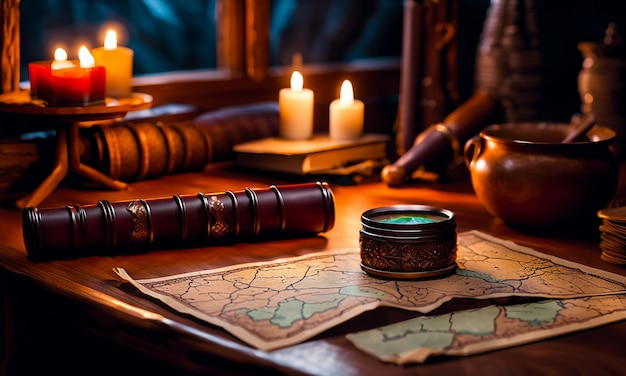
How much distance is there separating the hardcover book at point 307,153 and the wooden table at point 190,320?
0.07 m

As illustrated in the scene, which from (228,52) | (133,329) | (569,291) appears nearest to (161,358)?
(133,329)

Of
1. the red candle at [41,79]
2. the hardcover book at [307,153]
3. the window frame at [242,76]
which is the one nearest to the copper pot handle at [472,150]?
the hardcover book at [307,153]

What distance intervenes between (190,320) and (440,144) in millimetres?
970

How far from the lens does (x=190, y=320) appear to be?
1.15 meters

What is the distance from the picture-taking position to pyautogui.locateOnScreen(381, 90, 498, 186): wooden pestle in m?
1.96

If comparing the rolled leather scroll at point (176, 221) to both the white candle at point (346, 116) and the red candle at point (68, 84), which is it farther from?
the white candle at point (346, 116)

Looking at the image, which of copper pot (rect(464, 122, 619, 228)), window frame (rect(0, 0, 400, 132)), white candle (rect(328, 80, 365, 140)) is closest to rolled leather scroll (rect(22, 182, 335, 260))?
copper pot (rect(464, 122, 619, 228))

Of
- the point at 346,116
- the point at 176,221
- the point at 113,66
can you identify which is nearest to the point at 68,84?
the point at 113,66

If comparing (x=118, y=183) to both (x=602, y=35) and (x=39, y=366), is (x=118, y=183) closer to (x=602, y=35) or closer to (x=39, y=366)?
(x=39, y=366)

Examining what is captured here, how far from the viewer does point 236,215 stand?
4.84 ft

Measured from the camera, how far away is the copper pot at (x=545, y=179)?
4.99 feet

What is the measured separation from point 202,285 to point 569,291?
1.65ft

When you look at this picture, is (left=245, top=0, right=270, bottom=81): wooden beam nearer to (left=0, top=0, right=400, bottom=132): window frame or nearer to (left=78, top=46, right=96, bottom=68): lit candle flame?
(left=0, top=0, right=400, bottom=132): window frame

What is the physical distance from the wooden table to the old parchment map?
22 millimetres
